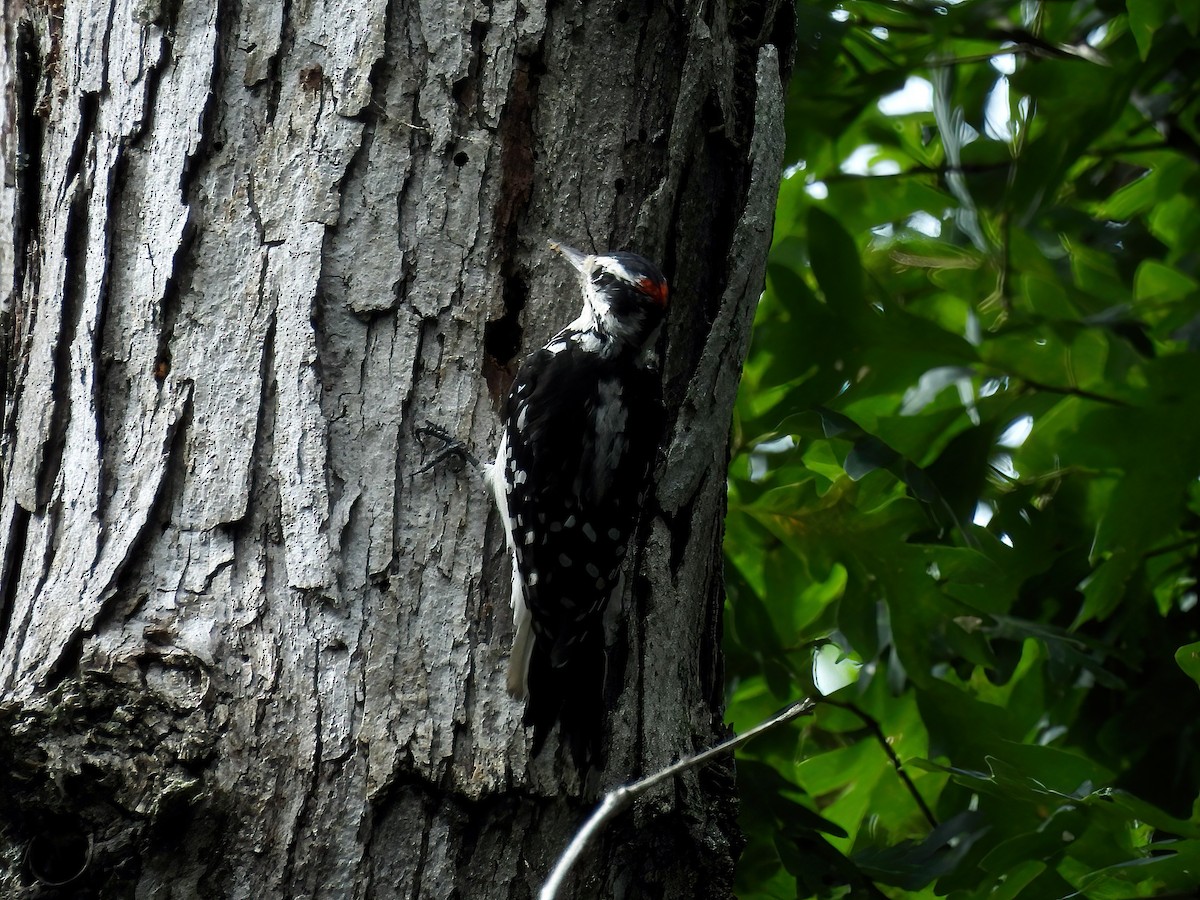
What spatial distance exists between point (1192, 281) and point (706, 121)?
85.0 inches

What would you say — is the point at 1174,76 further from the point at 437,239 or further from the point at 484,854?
the point at 484,854

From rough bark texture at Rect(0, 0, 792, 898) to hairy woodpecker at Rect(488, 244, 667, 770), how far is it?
0.06 metres

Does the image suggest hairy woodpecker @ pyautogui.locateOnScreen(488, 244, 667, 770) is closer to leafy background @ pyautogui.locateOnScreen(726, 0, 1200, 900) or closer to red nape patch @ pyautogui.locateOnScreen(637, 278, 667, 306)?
red nape patch @ pyautogui.locateOnScreen(637, 278, 667, 306)

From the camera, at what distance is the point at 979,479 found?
3406 mm

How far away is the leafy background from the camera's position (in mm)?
2818

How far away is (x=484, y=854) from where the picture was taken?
1.98 metres

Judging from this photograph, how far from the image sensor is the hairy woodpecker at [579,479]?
2172 millimetres

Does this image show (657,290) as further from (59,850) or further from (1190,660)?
(59,850)

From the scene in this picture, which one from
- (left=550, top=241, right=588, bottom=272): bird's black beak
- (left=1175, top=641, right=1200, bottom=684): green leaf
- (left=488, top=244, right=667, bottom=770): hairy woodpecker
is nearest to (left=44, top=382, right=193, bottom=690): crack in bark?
(left=488, top=244, right=667, bottom=770): hairy woodpecker

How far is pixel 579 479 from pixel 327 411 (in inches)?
31.4

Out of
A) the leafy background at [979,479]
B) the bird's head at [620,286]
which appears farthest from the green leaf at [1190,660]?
the bird's head at [620,286]

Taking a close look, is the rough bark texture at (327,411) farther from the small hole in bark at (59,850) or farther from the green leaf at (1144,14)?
the green leaf at (1144,14)

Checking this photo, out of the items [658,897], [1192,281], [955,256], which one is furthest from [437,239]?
[1192,281]

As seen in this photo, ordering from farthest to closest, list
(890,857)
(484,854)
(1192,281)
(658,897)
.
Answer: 1. (1192,281)
2. (890,857)
3. (658,897)
4. (484,854)
